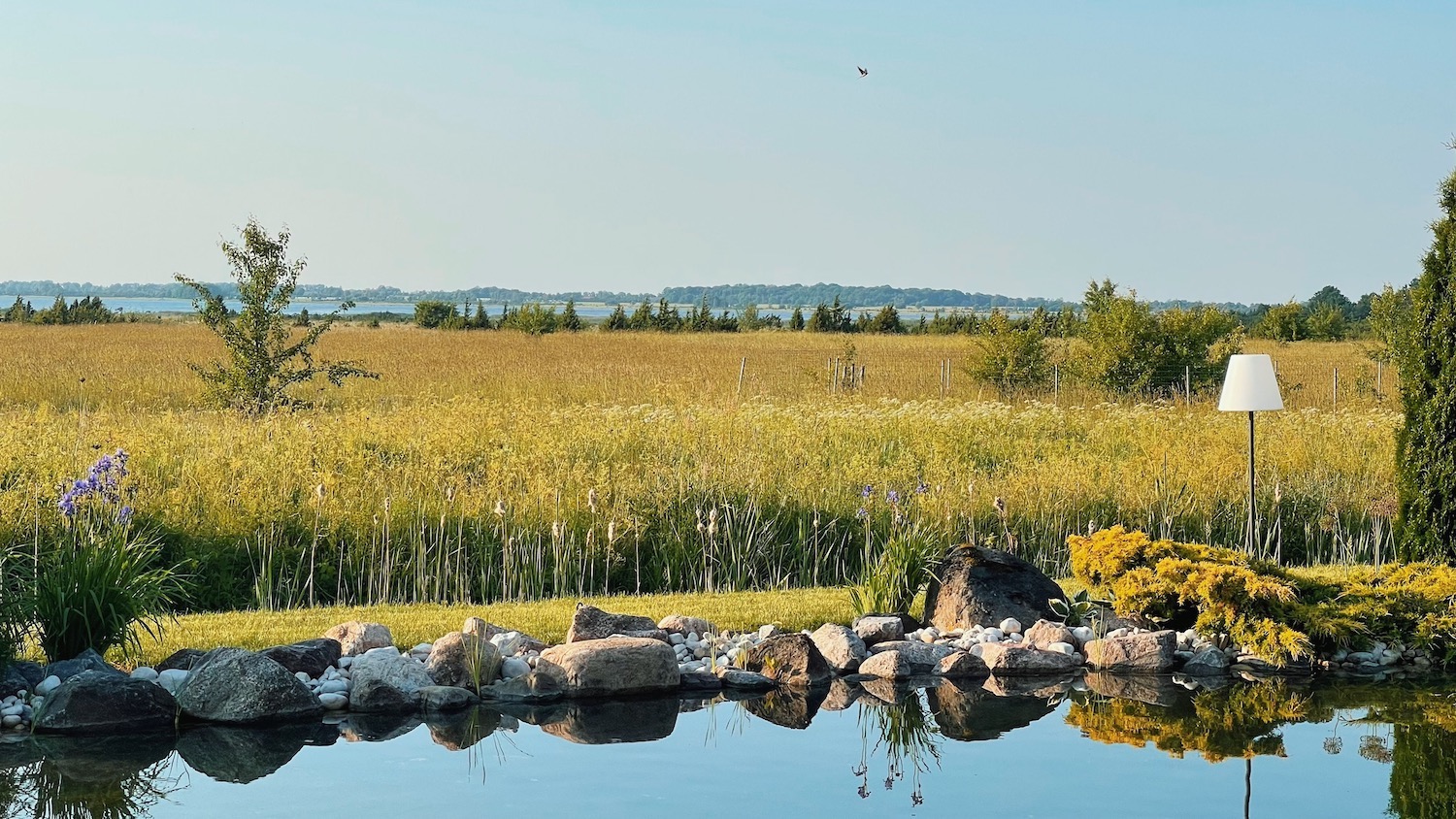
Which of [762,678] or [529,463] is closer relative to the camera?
[762,678]

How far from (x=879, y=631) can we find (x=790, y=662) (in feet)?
2.39

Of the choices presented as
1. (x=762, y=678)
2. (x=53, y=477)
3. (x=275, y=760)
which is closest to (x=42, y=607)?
(x=275, y=760)

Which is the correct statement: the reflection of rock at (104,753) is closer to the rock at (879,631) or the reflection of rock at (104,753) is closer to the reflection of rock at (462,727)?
the reflection of rock at (462,727)

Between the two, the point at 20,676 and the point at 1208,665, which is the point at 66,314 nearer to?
the point at 20,676

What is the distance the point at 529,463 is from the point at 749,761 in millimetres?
5820

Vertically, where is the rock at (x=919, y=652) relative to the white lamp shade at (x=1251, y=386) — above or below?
below

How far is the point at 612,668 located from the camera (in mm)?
5941

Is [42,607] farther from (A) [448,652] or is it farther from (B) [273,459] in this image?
(B) [273,459]

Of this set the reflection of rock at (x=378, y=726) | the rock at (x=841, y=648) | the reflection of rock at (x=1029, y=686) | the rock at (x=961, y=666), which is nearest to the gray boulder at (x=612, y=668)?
the reflection of rock at (x=378, y=726)

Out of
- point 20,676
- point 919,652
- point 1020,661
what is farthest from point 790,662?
point 20,676

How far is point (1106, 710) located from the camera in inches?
228

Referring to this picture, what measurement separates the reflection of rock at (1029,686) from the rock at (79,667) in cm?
388

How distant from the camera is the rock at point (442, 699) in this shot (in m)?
5.67

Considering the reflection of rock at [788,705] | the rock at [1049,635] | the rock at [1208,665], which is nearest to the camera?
the reflection of rock at [788,705]
